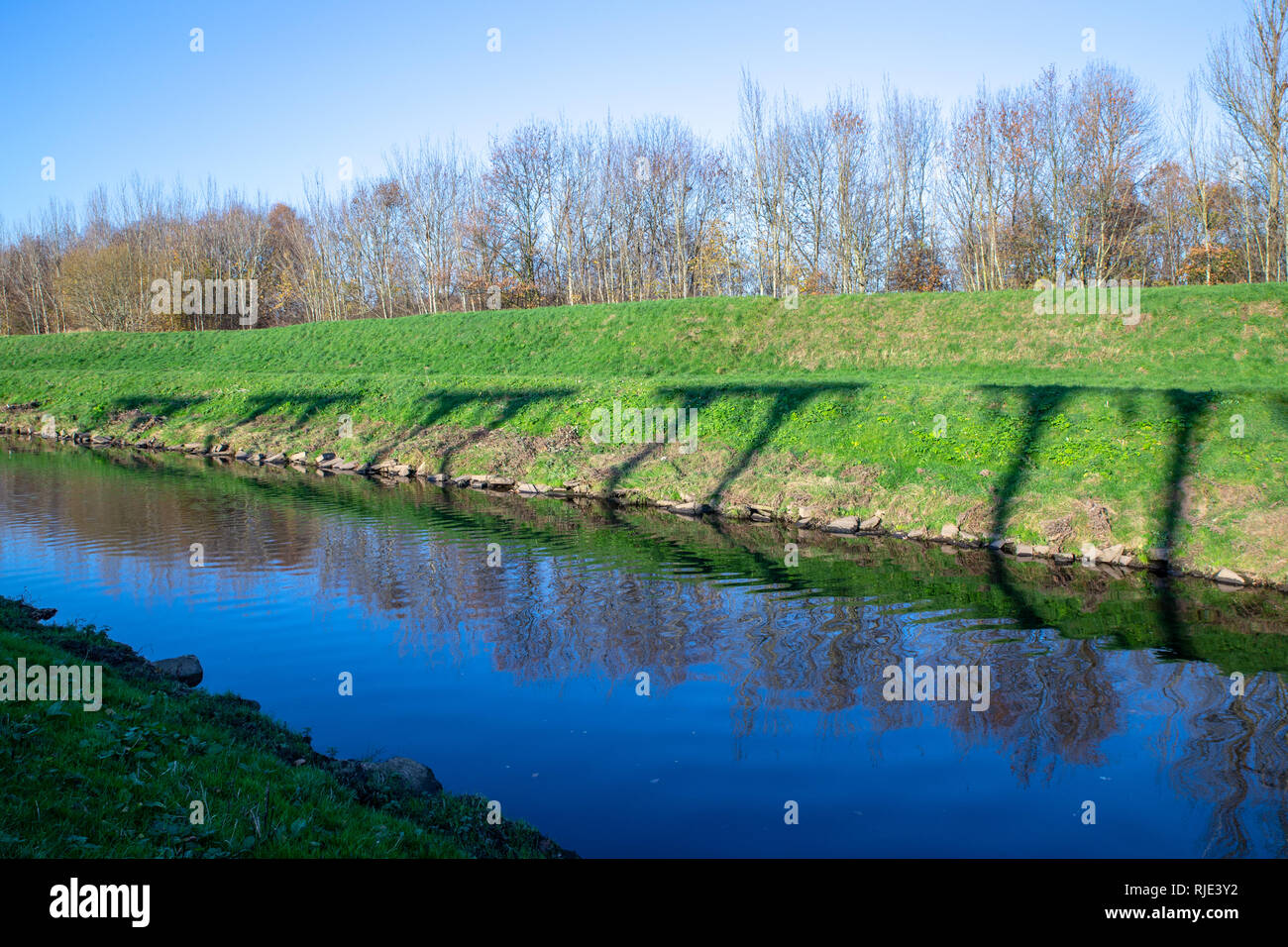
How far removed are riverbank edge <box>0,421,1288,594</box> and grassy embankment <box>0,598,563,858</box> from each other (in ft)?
46.8

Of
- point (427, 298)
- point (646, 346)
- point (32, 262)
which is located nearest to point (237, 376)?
point (646, 346)

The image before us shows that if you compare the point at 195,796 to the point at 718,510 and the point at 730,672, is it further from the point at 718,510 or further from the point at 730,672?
the point at 718,510

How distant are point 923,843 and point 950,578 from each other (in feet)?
31.5

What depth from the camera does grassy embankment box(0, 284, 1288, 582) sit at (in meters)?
18.5

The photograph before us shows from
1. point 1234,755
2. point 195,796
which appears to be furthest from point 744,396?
point 195,796

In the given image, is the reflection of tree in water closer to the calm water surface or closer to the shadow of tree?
the calm water surface

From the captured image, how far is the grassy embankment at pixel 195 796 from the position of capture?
557 cm

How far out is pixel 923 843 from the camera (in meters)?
7.11

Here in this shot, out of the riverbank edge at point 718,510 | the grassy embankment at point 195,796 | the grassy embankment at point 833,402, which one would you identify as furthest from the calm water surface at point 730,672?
the grassy embankment at point 833,402

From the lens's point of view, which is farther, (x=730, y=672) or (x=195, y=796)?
(x=730, y=672)

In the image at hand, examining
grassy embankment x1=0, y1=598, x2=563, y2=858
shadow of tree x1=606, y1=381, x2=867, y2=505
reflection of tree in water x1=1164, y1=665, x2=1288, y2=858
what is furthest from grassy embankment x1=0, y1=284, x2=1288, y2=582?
grassy embankment x1=0, y1=598, x2=563, y2=858

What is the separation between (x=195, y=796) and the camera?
6.18 meters

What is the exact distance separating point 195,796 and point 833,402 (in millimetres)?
21487

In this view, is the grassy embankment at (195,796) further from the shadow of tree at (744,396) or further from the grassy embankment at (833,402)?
the shadow of tree at (744,396)
